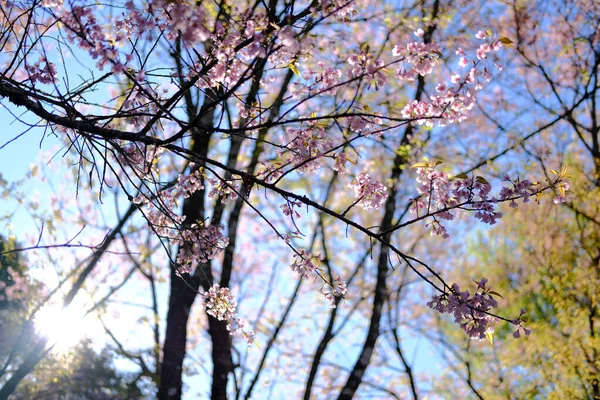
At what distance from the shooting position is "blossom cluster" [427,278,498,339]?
2795mm

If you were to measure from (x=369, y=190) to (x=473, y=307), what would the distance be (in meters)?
1.01

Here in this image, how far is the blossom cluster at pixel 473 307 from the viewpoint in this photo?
2795 millimetres

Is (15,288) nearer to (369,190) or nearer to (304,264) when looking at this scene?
(304,264)

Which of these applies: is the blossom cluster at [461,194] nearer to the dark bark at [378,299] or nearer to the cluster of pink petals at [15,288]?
the dark bark at [378,299]

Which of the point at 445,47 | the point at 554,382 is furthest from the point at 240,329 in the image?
the point at 445,47

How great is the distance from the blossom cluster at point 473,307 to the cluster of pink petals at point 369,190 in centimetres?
80

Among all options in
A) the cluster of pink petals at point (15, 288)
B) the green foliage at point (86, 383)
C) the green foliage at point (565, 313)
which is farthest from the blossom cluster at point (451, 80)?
the green foliage at point (86, 383)

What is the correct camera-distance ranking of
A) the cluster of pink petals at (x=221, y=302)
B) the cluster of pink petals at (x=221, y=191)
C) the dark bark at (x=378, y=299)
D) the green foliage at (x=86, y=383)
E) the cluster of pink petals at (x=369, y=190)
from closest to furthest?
1. the cluster of pink petals at (x=369, y=190)
2. the cluster of pink petals at (x=221, y=302)
3. the cluster of pink petals at (x=221, y=191)
4. the dark bark at (x=378, y=299)
5. the green foliage at (x=86, y=383)

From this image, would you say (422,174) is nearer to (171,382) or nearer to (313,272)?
(313,272)

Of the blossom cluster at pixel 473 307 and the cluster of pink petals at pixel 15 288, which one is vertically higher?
the cluster of pink petals at pixel 15 288

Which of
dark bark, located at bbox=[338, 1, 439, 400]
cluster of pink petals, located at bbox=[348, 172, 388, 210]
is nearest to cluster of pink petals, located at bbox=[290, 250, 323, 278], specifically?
Answer: cluster of pink petals, located at bbox=[348, 172, 388, 210]

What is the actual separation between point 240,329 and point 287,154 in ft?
4.30

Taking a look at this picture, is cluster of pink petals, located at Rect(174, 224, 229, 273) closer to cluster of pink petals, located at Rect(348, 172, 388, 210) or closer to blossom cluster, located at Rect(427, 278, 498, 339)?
cluster of pink petals, located at Rect(348, 172, 388, 210)

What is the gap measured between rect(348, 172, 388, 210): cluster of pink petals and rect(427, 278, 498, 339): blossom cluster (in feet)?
2.61
